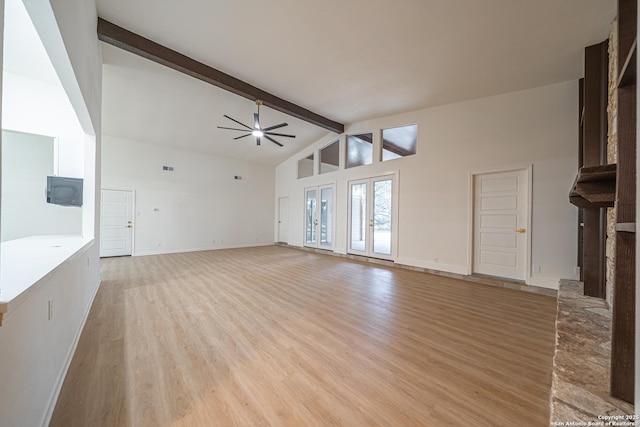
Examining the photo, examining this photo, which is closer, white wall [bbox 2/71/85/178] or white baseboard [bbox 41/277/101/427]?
white baseboard [bbox 41/277/101/427]

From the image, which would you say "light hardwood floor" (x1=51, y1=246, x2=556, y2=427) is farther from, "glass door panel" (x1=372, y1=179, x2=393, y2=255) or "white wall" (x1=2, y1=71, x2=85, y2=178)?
"glass door panel" (x1=372, y1=179, x2=393, y2=255)

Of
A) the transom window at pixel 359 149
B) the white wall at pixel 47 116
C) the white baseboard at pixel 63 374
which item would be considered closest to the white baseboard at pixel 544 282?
the transom window at pixel 359 149

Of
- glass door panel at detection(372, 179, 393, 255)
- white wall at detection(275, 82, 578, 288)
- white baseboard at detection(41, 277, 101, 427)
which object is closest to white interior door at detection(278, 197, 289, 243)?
white wall at detection(275, 82, 578, 288)

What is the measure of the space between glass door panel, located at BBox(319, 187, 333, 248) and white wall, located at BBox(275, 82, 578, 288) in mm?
1482

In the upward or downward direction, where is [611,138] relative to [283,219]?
upward

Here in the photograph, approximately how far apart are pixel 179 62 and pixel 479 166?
5461 millimetres

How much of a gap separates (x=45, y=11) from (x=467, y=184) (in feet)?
18.1

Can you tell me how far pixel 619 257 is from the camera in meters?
1.08

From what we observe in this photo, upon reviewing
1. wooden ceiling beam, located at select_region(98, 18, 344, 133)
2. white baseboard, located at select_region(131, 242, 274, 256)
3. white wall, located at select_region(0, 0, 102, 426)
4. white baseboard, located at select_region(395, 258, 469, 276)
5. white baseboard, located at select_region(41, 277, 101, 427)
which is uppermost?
wooden ceiling beam, located at select_region(98, 18, 344, 133)

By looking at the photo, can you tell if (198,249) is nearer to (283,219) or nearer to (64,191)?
(283,219)

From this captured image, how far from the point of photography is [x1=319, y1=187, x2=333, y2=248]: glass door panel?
295 inches

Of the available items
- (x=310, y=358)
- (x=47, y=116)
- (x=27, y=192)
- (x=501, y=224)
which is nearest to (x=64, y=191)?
(x=47, y=116)

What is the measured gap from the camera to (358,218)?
6617 mm

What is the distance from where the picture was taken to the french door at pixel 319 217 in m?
7.54
